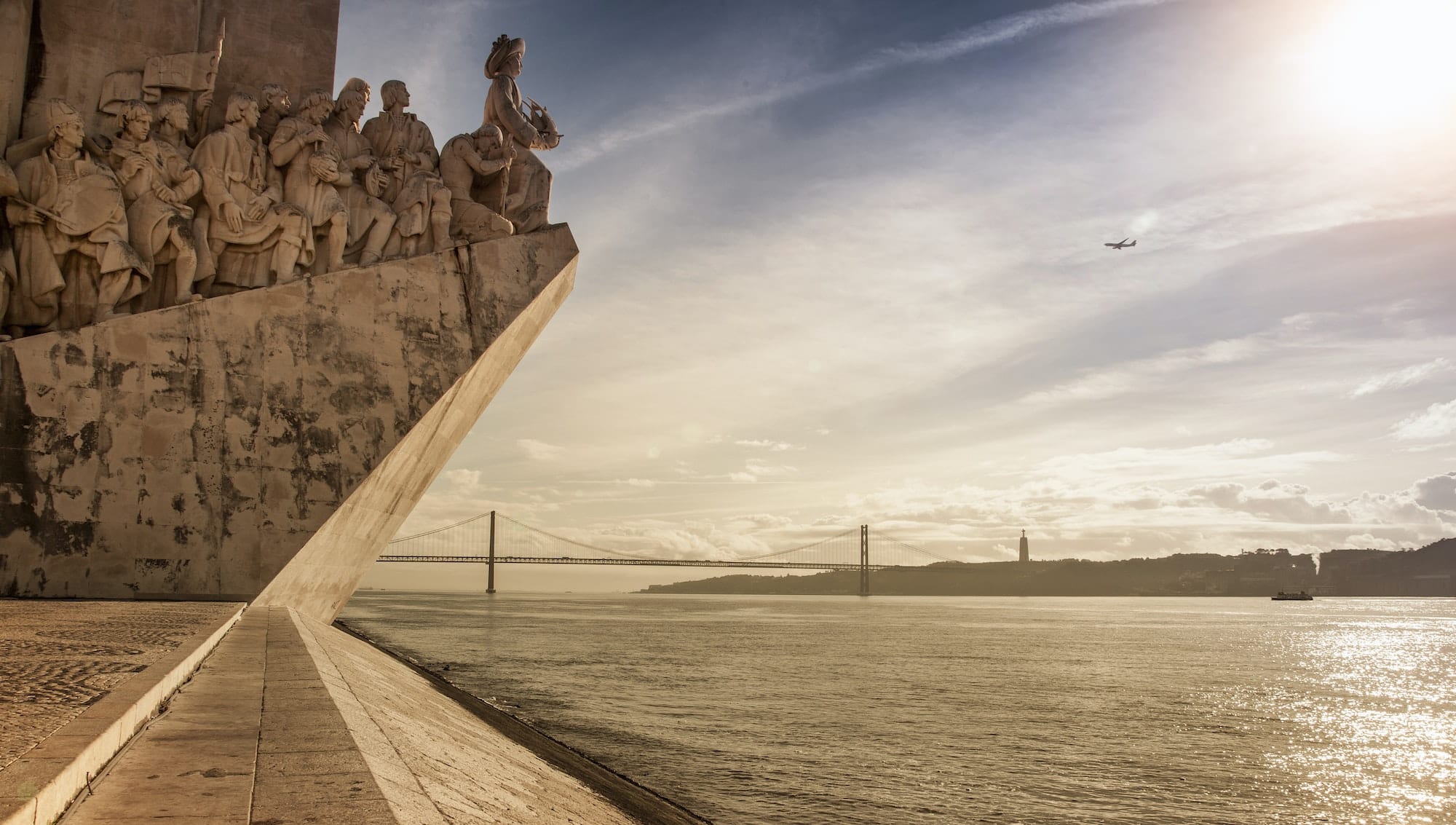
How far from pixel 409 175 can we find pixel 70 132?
1965 millimetres

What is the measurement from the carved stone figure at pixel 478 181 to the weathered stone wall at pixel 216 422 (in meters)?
0.45

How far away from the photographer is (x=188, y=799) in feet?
4.91

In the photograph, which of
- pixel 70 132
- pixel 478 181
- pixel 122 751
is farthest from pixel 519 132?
pixel 122 751

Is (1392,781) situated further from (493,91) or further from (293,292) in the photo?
(493,91)

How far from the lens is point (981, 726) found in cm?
715

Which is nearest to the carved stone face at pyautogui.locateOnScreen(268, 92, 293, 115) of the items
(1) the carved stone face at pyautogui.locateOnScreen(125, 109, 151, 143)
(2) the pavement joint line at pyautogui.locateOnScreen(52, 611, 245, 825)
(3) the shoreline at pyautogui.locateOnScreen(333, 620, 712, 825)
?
(1) the carved stone face at pyautogui.locateOnScreen(125, 109, 151, 143)

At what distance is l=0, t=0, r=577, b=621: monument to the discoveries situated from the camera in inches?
221

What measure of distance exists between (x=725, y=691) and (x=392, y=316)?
428 centimetres

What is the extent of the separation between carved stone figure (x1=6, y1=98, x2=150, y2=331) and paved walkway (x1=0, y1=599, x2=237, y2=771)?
1.78 meters

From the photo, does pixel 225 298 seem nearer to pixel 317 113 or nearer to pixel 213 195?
pixel 213 195

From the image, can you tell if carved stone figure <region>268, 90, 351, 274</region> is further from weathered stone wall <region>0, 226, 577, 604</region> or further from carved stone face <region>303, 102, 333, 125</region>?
weathered stone wall <region>0, 226, 577, 604</region>

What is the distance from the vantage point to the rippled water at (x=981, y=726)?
487 centimetres

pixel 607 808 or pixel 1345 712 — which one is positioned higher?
pixel 607 808

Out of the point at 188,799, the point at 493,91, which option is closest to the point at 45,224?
the point at 493,91
